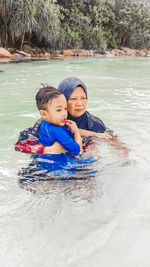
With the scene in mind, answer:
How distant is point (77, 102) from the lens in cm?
221

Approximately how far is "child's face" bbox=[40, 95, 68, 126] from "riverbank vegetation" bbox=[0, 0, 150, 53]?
476 inches

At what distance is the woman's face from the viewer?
85.6 inches

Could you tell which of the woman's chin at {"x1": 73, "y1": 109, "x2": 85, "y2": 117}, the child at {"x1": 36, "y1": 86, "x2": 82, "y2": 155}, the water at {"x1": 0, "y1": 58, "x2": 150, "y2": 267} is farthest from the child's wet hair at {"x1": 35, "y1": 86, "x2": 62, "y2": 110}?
the water at {"x1": 0, "y1": 58, "x2": 150, "y2": 267}

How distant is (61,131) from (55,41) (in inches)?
578

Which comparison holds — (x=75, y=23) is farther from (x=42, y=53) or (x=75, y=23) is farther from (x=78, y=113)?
(x=78, y=113)

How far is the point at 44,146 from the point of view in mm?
2082

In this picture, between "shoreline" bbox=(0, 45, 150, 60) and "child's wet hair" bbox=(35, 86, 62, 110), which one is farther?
"shoreline" bbox=(0, 45, 150, 60)

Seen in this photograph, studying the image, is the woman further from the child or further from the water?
the water

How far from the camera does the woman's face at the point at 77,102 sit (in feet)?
7.13

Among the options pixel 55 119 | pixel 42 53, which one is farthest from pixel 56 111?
pixel 42 53

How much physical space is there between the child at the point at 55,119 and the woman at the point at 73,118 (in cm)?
8

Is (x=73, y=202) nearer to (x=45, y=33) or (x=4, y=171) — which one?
(x=4, y=171)

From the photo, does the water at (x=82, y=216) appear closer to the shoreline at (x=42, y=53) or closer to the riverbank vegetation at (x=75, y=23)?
the shoreline at (x=42, y=53)

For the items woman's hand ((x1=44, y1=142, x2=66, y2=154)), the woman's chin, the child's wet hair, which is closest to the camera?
the child's wet hair
